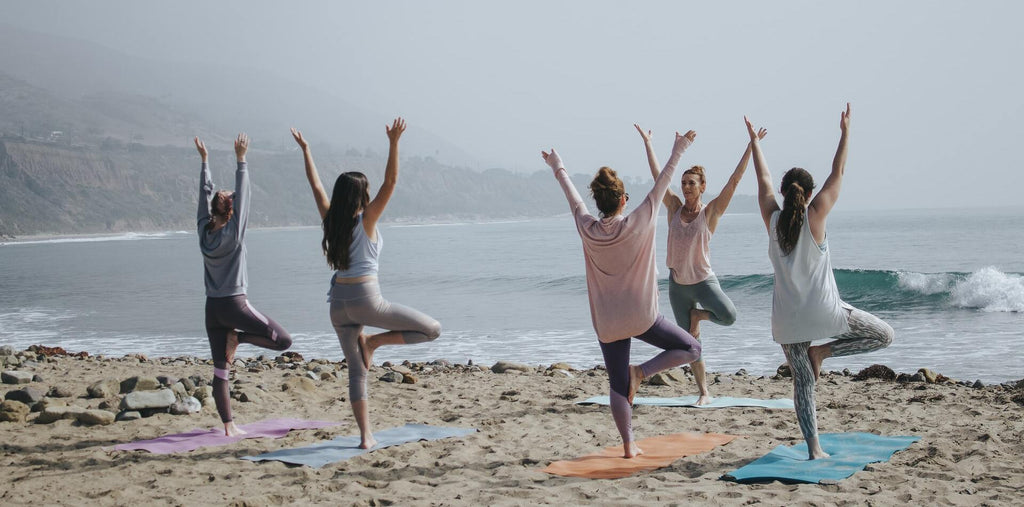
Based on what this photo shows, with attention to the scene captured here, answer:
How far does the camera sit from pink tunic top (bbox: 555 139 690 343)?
506cm

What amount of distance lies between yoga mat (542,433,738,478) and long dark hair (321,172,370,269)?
1955 millimetres

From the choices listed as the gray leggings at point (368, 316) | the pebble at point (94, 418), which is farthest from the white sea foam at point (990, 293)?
the pebble at point (94, 418)

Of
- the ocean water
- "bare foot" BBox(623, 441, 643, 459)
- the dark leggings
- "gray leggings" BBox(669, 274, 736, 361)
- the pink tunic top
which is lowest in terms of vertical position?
the ocean water

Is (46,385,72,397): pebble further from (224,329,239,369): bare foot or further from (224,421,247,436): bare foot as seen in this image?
(224,329,239,369): bare foot

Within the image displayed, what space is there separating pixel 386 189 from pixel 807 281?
2.67 meters

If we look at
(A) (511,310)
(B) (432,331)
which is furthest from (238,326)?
(A) (511,310)

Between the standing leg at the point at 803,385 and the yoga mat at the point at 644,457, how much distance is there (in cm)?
82

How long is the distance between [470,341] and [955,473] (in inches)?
466

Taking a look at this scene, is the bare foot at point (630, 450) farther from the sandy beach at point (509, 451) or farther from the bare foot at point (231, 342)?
the bare foot at point (231, 342)

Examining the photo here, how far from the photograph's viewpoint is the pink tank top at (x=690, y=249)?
7.11 meters

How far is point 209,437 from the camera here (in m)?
6.55

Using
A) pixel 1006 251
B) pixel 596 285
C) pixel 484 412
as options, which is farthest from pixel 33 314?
pixel 1006 251

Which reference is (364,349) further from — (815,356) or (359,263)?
(815,356)

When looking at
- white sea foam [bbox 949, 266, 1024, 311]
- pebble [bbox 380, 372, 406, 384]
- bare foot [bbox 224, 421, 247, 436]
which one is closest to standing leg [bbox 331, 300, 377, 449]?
bare foot [bbox 224, 421, 247, 436]
